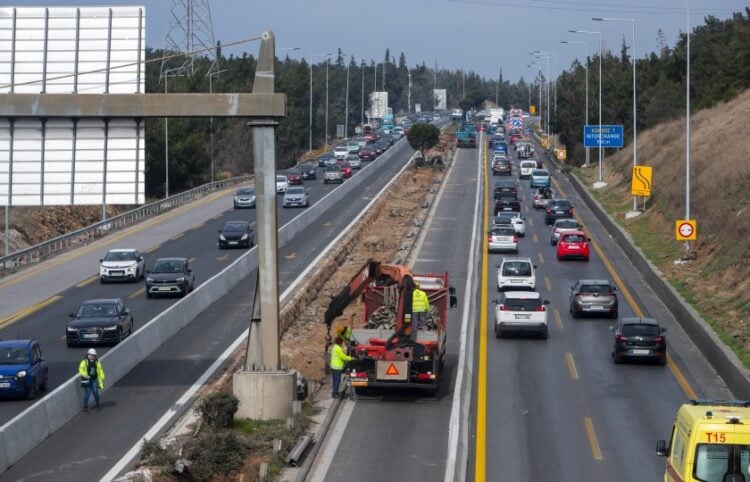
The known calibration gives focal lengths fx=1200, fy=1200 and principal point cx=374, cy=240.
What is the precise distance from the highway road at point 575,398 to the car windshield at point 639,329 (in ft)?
3.19

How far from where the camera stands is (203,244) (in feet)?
205

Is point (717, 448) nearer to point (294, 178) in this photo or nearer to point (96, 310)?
point (96, 310)

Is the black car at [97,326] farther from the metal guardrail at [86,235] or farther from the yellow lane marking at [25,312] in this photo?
the metal guardrail at [86,235]

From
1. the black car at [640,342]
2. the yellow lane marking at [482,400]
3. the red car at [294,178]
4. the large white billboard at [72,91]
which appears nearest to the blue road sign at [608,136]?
the red car at [294,178]

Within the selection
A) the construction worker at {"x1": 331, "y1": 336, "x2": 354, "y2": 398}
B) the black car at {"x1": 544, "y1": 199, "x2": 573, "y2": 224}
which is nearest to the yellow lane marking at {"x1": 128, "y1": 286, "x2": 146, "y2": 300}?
the construction worker at {"x1": 331, "y1": 336, "x2": 354, "y2": 398}

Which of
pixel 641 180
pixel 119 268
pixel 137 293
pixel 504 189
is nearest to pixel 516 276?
pixel 137 293

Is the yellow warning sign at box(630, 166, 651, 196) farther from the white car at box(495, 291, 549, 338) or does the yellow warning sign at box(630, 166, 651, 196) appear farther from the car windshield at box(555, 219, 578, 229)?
the white car at box(495, 291, 549, 338)

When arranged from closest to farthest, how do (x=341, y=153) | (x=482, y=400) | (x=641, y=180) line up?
(x=482, y=400), (x=641, y=180), (x=341, y=153)

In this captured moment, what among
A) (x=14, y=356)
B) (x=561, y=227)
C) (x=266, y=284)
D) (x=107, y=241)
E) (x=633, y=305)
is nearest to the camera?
(x=266, y=284)

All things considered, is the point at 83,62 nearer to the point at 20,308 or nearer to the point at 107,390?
the point at 107,390

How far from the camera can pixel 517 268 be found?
152 ft

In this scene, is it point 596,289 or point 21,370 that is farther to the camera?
point 596,289

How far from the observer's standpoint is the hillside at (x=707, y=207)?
4069 cm

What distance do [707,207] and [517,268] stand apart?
13.4 meters
